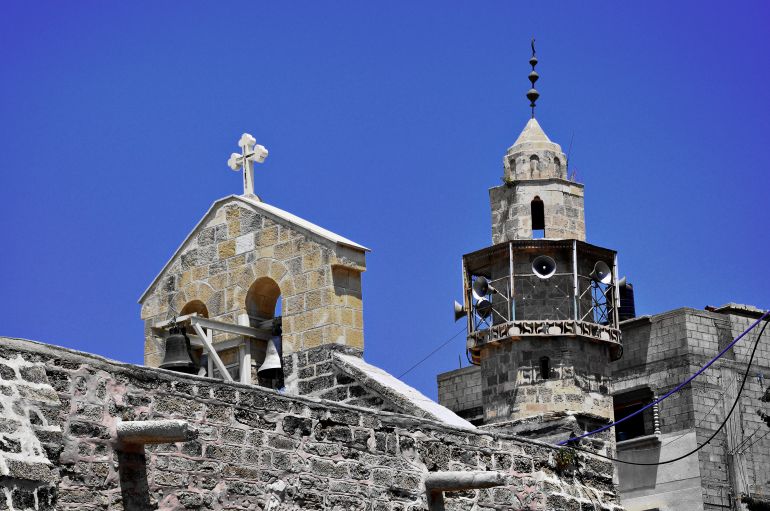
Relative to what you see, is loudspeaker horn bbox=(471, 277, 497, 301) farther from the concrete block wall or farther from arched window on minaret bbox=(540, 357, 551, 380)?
the concrete block wall

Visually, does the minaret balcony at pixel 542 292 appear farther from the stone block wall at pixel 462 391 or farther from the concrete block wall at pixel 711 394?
the stone block wall at pixel 462 391

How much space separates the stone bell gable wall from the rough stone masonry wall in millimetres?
1808

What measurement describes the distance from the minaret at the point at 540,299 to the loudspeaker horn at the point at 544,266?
0.02m

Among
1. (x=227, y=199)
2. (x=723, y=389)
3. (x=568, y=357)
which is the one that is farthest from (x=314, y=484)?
(x=723, y=389)

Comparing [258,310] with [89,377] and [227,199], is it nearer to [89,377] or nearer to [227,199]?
[227,199]

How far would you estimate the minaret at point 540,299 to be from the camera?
34.7 m

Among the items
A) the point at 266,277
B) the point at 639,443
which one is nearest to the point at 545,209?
the point at 639,443

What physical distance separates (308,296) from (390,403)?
1347 mm

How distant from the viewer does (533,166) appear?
35875mm

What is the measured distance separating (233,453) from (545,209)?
25.1m

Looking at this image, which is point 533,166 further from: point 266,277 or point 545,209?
point 266,277

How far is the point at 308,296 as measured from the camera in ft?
44.7

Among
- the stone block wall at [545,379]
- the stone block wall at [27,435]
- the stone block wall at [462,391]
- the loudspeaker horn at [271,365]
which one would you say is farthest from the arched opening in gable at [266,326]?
the stone block wall at [462,391]

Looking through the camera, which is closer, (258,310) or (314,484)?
(314,484)
